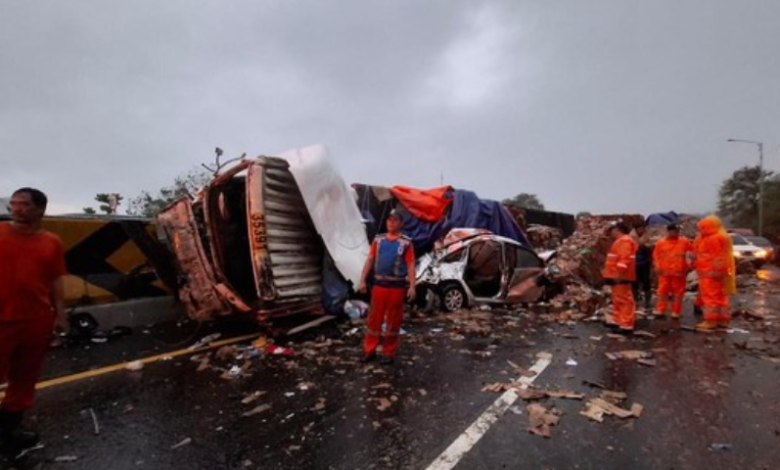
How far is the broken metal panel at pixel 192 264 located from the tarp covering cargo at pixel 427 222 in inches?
243

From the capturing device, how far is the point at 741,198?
48531mm

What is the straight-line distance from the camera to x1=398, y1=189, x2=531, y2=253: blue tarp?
1261 centimetres

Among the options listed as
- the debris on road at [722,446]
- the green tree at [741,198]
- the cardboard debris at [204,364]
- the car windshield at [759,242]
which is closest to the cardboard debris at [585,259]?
the debris on road at [722,446]

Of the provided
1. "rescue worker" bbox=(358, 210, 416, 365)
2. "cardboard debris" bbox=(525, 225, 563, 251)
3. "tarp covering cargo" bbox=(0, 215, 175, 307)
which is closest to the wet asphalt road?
"rescue worker" bbox=(358, 210, 416, 365)

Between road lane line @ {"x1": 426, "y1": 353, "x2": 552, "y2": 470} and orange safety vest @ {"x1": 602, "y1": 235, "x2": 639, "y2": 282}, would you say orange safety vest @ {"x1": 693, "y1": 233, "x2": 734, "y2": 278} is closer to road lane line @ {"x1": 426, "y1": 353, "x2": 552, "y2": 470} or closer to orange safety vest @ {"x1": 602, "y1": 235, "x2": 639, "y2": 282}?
orange safety vest @ {"x1": 602, "y1": 235, "x2": 639, "y2": 282}

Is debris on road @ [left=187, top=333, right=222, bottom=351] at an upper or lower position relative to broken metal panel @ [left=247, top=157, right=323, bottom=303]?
lower

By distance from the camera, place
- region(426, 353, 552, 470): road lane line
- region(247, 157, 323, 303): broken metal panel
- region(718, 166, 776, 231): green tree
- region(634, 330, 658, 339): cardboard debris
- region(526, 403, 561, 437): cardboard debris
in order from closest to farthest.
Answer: region(426, 353, 552, 470): road lane line < region(526, 403, 561, 437): cardboard debris < region(247, 157, 323, 303): broken metal panel < region(634, 330, 658, 339): cardboard debris < region(718, 166, 776, 231): green tree

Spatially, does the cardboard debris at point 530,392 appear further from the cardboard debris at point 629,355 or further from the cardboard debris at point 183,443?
the cardboard debris at point 183,443

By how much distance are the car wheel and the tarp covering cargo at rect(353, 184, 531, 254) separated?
3695mm

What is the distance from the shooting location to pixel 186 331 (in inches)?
272

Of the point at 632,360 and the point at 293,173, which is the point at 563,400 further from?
the point at 293,173

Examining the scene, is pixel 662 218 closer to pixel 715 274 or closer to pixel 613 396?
pixel 715 274

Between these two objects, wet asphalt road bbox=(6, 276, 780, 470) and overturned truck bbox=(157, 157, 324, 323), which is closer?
wet asphalt road bbox=(6, 276, 780, 470)

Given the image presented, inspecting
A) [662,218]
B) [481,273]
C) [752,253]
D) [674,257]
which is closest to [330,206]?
[481,273]
